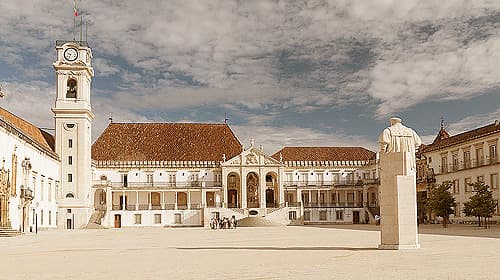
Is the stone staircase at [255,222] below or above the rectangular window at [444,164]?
below

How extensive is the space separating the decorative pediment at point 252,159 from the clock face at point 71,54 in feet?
66.3

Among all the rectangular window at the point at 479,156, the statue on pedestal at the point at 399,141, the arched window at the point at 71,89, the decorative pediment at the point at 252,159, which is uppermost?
the arched window at the point at 71,89

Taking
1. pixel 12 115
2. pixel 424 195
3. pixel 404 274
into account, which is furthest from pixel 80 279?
pixel 424 195

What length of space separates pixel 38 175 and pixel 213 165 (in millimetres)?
24960

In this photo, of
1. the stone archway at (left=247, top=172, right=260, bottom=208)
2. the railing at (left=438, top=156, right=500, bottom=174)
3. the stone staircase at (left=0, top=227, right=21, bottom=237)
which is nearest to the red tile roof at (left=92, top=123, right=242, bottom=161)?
the stone archway at (left=247, top=172, right=260, bottom=208)

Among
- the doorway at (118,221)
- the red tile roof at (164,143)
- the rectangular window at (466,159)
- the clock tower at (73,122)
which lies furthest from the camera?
the red tile roof at (164,143)

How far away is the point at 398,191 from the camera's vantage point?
786 inches

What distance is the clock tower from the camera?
57625 millimetres

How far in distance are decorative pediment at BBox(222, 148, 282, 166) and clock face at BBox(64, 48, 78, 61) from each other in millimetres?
20196

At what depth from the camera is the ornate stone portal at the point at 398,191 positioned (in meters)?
19.8

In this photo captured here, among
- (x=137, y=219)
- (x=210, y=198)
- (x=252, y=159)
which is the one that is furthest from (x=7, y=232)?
(x=252, y=159)

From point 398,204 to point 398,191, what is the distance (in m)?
0.41

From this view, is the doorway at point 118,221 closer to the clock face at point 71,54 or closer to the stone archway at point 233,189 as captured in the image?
the stone archway at point 233,189

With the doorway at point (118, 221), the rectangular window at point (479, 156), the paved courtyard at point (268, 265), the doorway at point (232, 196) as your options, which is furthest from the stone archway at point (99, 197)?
the paved courtyard at point (268, 265)
